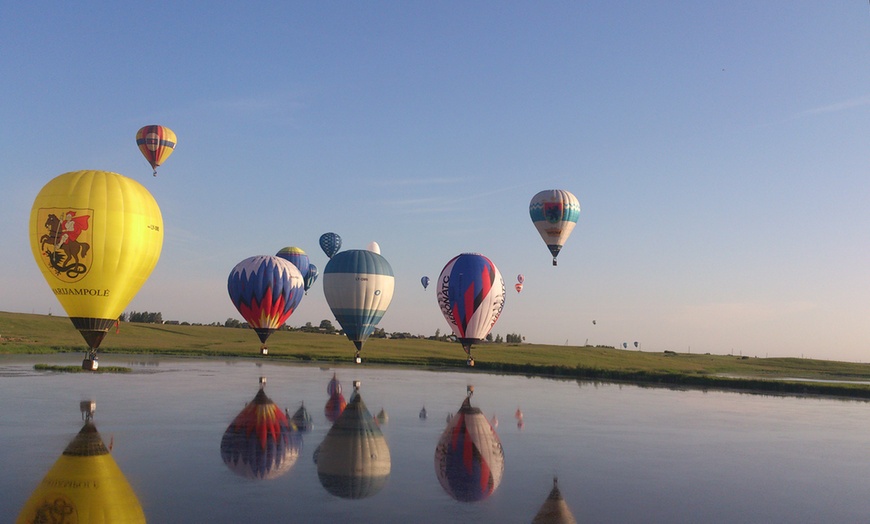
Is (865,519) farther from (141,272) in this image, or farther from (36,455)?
(141,272)

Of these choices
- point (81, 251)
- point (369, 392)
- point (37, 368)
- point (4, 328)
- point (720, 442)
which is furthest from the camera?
point (4, 328)

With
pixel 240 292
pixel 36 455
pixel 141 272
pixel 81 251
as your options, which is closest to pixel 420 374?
pixel 240 292

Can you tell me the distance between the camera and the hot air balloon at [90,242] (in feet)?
98.0

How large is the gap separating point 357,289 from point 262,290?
7.05m

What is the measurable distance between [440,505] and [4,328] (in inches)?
3237

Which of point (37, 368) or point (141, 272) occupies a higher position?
point (141, 272)

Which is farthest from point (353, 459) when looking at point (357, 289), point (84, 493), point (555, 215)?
point (555, 215)

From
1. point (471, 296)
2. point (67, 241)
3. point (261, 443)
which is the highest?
point (471, 296)

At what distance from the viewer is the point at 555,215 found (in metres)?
52.7

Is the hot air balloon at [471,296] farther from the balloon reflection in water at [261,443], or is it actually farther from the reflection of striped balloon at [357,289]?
the balloon reflection in water at [261,443]

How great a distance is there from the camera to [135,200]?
3153 cm

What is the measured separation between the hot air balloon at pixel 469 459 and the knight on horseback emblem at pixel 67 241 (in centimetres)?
1718

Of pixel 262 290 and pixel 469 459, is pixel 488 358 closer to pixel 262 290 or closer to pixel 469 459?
pixel 262 290

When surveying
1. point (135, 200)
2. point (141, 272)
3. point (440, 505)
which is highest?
point (135, 200)
